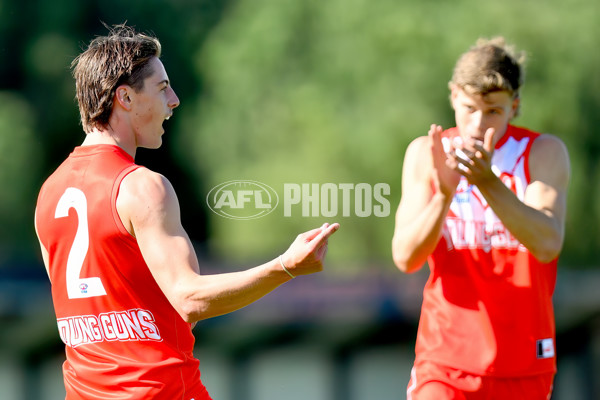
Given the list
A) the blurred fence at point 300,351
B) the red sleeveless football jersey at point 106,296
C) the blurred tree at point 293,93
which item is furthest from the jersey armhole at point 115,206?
the blurred tree at point 293,93

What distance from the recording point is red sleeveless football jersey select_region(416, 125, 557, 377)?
3.40 meters

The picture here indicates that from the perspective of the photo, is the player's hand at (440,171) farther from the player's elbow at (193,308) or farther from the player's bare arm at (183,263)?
the player's elbow at (193,308)

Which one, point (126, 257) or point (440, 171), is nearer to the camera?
point (126, 257)

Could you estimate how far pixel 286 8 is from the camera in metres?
13.4

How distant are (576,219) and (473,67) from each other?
8521 mm

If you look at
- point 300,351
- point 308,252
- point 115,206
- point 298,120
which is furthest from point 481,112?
point 298,120

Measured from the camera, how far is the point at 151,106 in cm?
304

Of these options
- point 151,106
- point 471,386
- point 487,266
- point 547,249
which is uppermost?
point 151,106

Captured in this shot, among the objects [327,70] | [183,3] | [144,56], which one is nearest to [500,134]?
[144,56]

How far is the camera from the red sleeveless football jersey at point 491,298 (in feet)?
11.2

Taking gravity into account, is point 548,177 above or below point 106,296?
above

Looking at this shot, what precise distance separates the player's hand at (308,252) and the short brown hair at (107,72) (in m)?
0.91

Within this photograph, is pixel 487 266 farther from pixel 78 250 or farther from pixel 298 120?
pixel 298 120

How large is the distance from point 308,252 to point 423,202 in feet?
3.17
